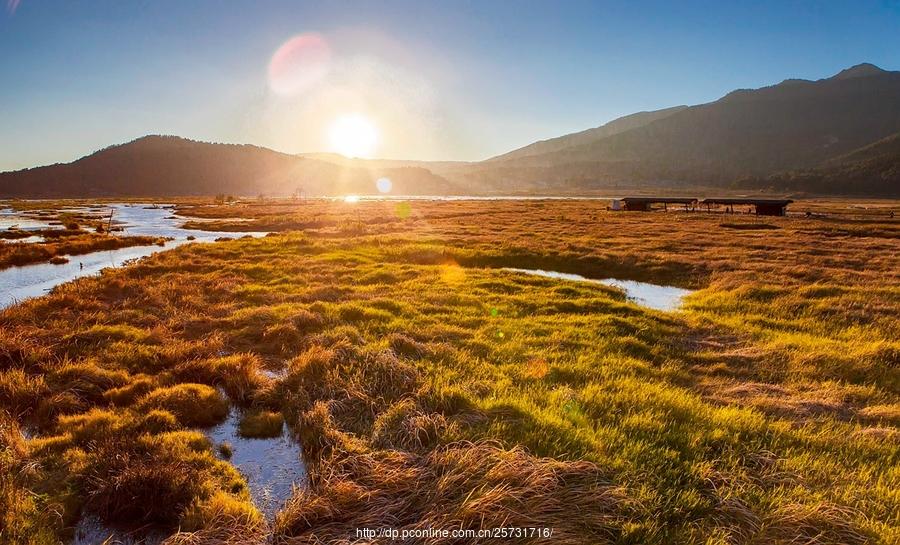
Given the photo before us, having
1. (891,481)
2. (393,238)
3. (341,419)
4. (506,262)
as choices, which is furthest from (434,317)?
(393,238)

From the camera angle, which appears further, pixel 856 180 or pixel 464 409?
pixel 856 180

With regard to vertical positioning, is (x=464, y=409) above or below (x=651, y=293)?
above

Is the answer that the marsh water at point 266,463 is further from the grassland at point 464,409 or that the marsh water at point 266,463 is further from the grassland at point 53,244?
the grassland at point 53,244

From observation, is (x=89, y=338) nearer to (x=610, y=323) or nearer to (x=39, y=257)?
(x=610, y=323)

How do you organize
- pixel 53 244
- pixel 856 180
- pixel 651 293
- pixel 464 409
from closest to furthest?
pixel 464 409, pixel 651 293, pixel 53 244, pixel 856 180

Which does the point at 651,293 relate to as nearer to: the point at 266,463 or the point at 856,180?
the point at 266,463

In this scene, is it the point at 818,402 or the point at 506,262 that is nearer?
the point at 818,402

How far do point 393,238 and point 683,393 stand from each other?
101 ft

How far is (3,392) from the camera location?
9.27 metres

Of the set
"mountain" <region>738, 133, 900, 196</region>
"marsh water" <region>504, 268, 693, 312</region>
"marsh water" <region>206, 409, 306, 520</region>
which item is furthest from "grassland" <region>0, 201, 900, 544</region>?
"mountain" <region>738, 133, 900, 196</region>

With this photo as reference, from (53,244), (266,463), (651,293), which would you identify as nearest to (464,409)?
(266,463)

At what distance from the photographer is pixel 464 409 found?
8.56 m

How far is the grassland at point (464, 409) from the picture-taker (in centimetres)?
577

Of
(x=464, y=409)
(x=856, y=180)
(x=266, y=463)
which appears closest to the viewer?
(x=266, y=463)
